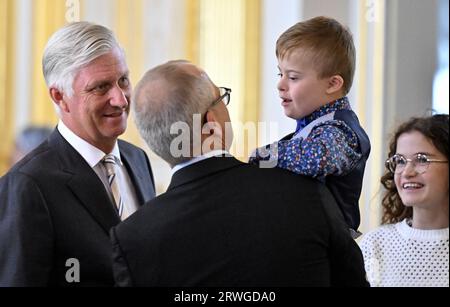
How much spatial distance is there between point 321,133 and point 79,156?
67 centimetres

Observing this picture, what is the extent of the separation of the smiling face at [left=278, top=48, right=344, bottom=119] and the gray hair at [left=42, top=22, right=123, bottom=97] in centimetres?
50

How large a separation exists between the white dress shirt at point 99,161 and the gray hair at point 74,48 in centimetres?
12

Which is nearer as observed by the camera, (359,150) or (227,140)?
(227,140)

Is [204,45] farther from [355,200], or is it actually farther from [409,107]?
[355,200]

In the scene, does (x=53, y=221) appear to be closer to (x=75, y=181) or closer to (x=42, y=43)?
(x=75, y=181)

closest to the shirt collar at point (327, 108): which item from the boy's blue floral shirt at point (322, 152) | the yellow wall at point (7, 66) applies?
the boy's blue floral shirt at point (322, 152)

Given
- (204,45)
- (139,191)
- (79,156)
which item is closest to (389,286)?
(139,191)

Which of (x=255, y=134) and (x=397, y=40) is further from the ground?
(x=397, y=40)

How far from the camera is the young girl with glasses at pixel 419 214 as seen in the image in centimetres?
269

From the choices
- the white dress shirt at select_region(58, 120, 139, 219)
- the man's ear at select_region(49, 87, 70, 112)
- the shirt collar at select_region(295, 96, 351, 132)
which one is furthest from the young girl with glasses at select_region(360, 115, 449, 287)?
the man's ear at select_region(49, 87, 70, 112)

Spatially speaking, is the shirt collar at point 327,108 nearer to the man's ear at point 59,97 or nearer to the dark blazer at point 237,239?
the dark blazer at point 237,239
